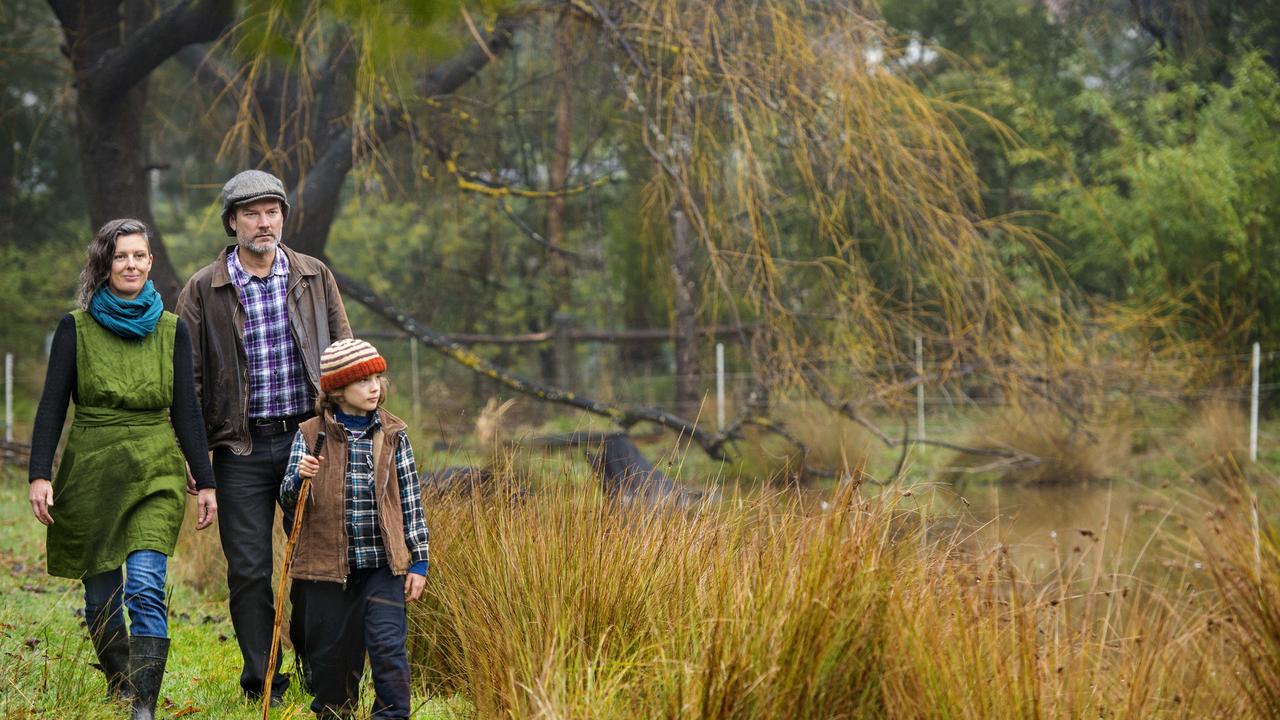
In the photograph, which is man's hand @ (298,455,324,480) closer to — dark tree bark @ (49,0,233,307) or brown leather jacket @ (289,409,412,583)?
brown leather jacket @ (289,409,412,583)

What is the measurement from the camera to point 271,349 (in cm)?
429

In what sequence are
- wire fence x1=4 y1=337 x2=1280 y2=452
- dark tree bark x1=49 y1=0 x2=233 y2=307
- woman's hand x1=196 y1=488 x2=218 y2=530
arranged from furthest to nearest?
wire fence x1=4 y1=337 x2=1280 y2=452, dark tree bark x1=49 y1=0 x2=233 y2=307, woman's hand x1=196 y1=488 x2=218 y2=530

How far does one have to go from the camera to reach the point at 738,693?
286 cm

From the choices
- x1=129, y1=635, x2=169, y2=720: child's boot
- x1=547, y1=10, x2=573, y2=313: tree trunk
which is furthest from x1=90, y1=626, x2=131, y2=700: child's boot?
x1=547, y1=10, x2=573, y2=313: tree trunk

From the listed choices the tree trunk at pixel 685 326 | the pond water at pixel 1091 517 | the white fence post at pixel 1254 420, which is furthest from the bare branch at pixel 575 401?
the tree trunk at pixel 685 326

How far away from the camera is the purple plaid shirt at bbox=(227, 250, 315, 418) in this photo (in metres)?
4.26

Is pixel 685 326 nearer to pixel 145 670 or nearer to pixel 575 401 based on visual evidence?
pixel 575 401

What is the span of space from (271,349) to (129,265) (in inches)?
22.0

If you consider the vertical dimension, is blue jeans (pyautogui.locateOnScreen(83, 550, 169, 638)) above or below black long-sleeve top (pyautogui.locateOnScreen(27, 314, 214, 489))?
below

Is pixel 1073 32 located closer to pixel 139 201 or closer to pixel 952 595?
pixel 139 201

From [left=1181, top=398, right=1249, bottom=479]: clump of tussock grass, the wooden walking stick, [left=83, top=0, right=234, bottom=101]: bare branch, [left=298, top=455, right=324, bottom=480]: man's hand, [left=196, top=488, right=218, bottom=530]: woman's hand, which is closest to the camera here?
the wooden walking stick

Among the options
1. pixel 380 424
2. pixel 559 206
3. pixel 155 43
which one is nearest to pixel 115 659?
pixel 380 424

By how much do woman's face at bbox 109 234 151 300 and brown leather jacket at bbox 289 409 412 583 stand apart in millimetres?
697

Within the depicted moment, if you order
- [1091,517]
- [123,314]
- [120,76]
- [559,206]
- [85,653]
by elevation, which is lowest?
[1091,517]
